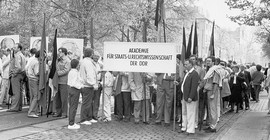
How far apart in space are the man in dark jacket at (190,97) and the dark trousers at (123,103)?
2099mm

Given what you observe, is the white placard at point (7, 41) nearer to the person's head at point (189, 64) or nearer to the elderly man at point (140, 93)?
the elderly man at point (140, 93)

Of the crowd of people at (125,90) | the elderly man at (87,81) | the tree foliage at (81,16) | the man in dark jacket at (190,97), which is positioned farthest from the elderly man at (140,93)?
the tree foliage at (81,16)

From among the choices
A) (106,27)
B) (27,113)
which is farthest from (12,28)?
(27,113)

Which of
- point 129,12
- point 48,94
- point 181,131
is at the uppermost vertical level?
point 129,12

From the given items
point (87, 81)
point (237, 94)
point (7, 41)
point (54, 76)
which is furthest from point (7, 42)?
point (237, 94)

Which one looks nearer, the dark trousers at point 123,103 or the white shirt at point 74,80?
the white shirt at point 74,80

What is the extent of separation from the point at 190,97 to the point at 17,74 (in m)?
5.67

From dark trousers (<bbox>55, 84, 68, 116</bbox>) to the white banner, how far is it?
140cm

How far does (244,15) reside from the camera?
1486 centimetres

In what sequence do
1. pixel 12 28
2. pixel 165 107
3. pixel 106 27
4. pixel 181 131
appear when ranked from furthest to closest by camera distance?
pixel 12 28 → pixel 106 27 → pixel 165 107 → pixel 181 131

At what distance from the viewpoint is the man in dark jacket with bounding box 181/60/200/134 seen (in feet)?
29.7

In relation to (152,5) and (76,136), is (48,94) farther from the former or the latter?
(152,5)

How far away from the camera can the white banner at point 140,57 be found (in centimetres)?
1023

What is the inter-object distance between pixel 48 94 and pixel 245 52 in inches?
3521
